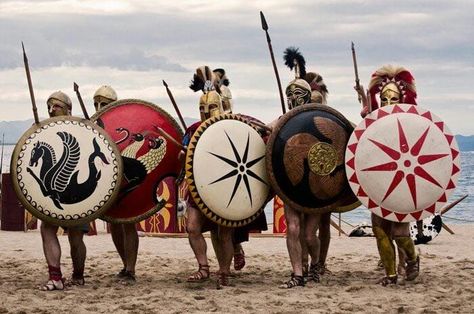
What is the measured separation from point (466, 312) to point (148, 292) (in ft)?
8.17

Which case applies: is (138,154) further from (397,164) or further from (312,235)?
(397,164)

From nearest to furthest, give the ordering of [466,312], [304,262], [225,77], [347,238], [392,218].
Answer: [466,312] < [392,218] < [304,262] < [225,77] < [347,238]

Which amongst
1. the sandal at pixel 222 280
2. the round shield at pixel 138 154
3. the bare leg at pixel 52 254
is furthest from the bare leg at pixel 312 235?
the bare leg at pixel 52 254

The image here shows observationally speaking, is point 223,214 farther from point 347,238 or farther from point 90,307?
point 347,238

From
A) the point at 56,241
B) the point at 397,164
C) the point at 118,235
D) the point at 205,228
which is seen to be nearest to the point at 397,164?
the point at 397,164

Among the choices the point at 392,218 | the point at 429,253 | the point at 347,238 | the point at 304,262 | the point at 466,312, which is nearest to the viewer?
the point at 466,312

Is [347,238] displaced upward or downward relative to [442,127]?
downward

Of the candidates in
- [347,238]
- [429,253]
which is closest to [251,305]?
[429,253]

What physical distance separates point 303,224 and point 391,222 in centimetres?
78

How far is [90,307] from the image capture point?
812cm

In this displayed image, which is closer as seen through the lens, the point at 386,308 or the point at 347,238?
the point at 386,308

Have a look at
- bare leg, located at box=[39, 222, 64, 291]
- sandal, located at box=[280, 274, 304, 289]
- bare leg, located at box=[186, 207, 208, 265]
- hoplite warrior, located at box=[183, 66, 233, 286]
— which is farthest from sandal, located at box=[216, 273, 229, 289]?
bare leg, located at box=[39, 222, 64, 291]

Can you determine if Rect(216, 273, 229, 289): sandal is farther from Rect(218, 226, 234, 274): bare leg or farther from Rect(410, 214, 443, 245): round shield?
Rect(410, 214, 443, 245): round shield

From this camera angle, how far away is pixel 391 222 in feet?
29.8
